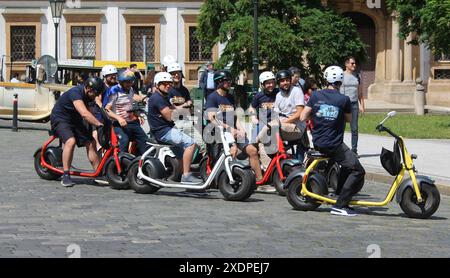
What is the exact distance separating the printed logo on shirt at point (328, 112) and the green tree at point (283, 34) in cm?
2407

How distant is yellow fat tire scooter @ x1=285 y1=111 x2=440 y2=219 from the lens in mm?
12211

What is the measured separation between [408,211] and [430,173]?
4369mm

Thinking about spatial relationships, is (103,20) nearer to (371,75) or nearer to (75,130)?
(371,75)

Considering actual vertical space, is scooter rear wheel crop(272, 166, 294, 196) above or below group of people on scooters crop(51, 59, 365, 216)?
below

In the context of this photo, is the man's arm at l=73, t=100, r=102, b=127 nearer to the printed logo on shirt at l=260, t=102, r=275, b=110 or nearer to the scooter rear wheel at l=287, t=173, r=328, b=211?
the printed logo on shirt at l=260, t=102, r=275, b=110

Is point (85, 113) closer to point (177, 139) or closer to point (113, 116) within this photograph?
point (113, 116)

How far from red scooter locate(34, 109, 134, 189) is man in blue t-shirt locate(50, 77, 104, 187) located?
0.19m

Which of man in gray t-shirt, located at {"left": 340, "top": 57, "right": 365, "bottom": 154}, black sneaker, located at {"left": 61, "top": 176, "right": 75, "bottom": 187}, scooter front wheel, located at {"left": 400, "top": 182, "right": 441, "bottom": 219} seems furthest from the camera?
man in gray t-shirt, located at {"left": 340, "top": 57, "right": 365, "bottom": 154}

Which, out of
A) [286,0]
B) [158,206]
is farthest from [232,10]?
[158,206]

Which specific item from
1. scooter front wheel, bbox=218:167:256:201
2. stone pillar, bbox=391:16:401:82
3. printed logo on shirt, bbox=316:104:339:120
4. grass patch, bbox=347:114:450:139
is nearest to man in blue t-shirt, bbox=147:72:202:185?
scooter front wheel, bbox=218:167:256:201

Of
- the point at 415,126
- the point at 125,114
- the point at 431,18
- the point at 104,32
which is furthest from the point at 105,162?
the point at 104,32

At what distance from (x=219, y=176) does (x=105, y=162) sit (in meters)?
1.91

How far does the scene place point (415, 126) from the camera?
1156 inches

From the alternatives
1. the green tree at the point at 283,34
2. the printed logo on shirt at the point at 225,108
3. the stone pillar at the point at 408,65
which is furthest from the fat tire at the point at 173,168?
the stone pillar at the point at 408,65
